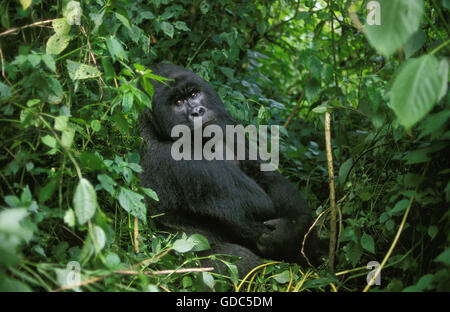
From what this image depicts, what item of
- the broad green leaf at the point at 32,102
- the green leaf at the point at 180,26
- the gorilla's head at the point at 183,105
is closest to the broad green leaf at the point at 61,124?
the broad green leaf at the point at 32,102

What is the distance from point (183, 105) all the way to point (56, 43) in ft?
4.18

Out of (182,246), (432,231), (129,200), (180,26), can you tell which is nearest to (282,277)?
(182,246)

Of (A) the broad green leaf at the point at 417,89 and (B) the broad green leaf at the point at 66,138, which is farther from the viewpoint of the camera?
(B) the broad green leaf at the point at 66,138

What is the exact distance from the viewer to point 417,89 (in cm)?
138

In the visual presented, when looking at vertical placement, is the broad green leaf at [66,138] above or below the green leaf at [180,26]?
below

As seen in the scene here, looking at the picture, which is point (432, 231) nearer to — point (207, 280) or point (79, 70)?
point (207, 280)

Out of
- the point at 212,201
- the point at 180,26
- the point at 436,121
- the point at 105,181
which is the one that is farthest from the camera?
the point at 180,26

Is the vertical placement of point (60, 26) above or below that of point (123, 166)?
above

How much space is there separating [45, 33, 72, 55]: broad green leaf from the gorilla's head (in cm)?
111

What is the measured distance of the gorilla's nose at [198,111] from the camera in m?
3.12

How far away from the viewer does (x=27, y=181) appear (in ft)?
6.89

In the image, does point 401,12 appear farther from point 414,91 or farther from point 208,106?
point 208,106

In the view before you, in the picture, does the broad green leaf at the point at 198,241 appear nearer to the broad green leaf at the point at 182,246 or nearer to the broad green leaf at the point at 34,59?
the broad green leaf at the point at 182,246

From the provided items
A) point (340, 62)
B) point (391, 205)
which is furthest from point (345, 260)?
point (340, 62)
